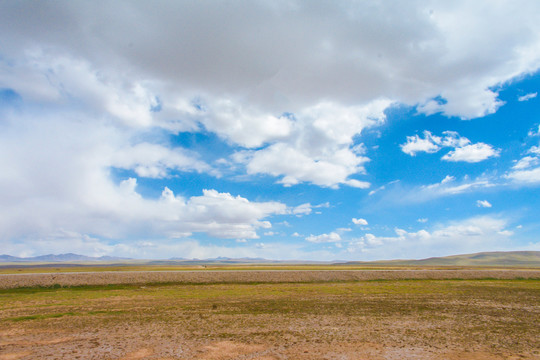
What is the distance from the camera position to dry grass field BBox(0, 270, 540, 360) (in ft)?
51.3

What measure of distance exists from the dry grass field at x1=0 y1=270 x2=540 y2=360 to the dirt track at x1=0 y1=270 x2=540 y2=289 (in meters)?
9.43

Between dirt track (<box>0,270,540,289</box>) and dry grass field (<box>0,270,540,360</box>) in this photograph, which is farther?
dirt track (<box>0,270,540,289</box>)

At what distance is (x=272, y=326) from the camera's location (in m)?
20.8

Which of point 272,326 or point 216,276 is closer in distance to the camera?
point 272,326

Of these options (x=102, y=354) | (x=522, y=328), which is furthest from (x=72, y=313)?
(x=522, y=328)

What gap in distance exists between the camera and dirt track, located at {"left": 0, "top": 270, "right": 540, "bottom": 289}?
45.2m

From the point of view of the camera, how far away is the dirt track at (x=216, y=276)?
148 feet

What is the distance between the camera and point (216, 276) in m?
52.1

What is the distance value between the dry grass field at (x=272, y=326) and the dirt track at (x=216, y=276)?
943 cm

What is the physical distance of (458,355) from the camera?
49.0 feet

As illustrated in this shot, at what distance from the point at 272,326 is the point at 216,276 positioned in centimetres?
3352

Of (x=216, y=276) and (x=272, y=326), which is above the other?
(x=272, y=326)

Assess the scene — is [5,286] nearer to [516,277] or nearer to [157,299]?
[157,299]

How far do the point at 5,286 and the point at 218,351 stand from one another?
45.7m
